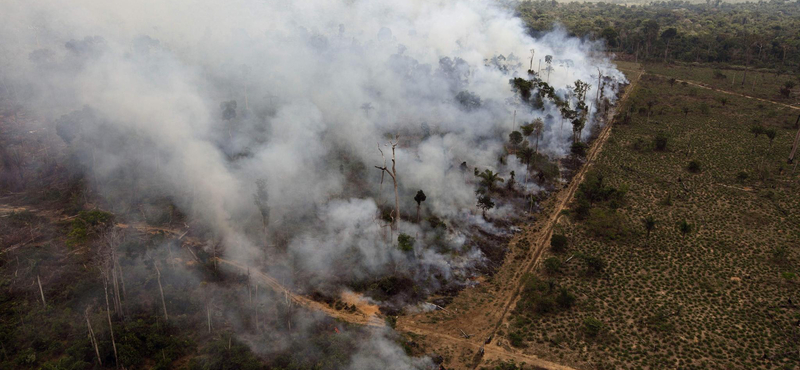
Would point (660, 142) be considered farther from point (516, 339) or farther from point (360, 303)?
point (360, 303)

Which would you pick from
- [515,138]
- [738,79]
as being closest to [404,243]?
[515,138]

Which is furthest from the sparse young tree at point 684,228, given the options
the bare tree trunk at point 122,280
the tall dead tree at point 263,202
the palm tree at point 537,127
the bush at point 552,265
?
the bare tree trunk at point 122,280

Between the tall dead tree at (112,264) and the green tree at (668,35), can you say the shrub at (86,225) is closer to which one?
the tall dead tree at (112,264)

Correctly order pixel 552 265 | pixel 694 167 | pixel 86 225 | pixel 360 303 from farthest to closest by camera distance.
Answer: pixel 694 167
pixel 86 225
pixel 552 265
pixel 360 303

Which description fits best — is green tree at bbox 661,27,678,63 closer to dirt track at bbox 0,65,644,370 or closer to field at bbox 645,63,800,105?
field at bbox 645,63,800,105

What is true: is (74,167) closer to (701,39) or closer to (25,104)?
(25,104)

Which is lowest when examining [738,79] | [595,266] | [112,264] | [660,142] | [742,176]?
[112,264]

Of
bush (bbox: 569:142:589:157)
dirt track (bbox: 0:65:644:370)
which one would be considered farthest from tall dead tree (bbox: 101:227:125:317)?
bush (bbox: 569:142:589:157)
